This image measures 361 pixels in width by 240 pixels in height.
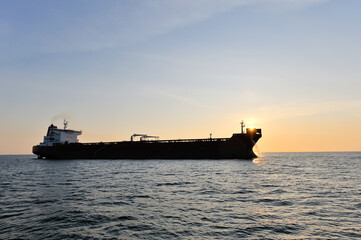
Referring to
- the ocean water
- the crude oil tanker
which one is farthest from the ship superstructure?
the ocean water

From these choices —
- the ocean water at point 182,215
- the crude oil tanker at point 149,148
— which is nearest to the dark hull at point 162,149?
the crude oil tanker at point 149,148

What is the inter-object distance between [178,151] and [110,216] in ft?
155

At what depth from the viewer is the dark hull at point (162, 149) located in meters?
53.4

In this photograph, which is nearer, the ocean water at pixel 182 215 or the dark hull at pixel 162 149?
the ocean water at pixel 182 215

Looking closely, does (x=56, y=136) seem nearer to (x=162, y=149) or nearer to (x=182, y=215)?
(x=162, y=149)

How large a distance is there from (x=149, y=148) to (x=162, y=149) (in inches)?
148

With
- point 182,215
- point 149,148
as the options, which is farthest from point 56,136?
point 182,215

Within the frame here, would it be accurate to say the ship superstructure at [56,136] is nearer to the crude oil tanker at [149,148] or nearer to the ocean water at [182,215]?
the crude oil tanker at [149,148]

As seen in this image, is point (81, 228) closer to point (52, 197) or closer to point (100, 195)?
point (100, 195)

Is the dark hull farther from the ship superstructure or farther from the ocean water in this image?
the ocean water

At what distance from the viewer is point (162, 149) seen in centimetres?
5938

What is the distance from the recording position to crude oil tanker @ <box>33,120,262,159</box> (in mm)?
53453

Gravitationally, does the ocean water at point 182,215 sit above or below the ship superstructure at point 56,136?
below

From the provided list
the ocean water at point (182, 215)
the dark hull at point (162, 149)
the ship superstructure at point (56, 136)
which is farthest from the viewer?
the ship superstructure at point (56, 136)
